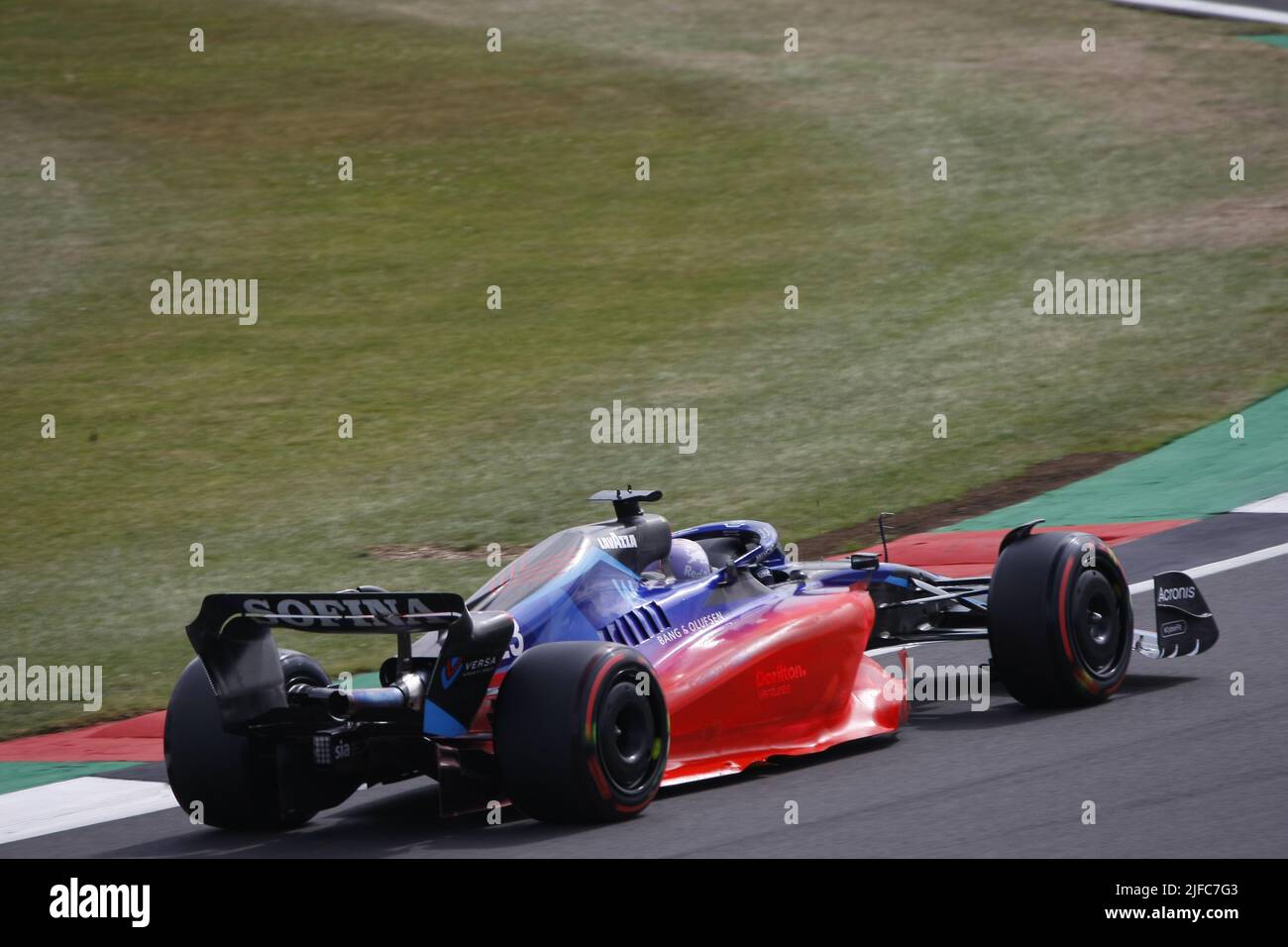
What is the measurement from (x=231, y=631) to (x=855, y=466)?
957cm

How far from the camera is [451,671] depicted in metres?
6.62

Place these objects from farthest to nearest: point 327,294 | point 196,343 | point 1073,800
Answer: point 327,294, point 196,343, point 1073,800

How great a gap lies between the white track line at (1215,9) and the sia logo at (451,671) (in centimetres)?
2968

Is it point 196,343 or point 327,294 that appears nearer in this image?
point 196,343

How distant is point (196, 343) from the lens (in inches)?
862

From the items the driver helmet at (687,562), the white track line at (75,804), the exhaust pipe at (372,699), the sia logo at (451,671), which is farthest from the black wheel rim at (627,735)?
the white track line at (75,804)

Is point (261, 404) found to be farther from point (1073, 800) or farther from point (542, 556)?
point (1073, 800)

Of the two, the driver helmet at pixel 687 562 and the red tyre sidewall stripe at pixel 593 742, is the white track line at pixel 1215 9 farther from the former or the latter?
the red tyre sidewall stripe at pixel 593 742

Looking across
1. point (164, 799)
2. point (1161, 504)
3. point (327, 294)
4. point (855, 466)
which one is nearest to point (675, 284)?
point (327, 294)

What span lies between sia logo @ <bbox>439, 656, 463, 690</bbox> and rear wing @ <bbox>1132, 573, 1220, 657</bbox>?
3.71 metres

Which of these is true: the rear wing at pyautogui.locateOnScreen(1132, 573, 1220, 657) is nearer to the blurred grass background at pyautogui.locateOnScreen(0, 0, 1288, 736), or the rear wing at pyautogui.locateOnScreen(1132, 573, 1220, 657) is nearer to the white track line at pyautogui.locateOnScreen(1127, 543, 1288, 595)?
the white track line at pyautogui.locateOnScreen(1127, 543, 1288, 595)

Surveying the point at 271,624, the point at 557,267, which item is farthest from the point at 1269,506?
the point at 557,267

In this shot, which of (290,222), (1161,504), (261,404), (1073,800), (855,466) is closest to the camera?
(1073,800)

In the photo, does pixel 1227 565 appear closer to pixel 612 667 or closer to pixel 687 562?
pixel 687 562
